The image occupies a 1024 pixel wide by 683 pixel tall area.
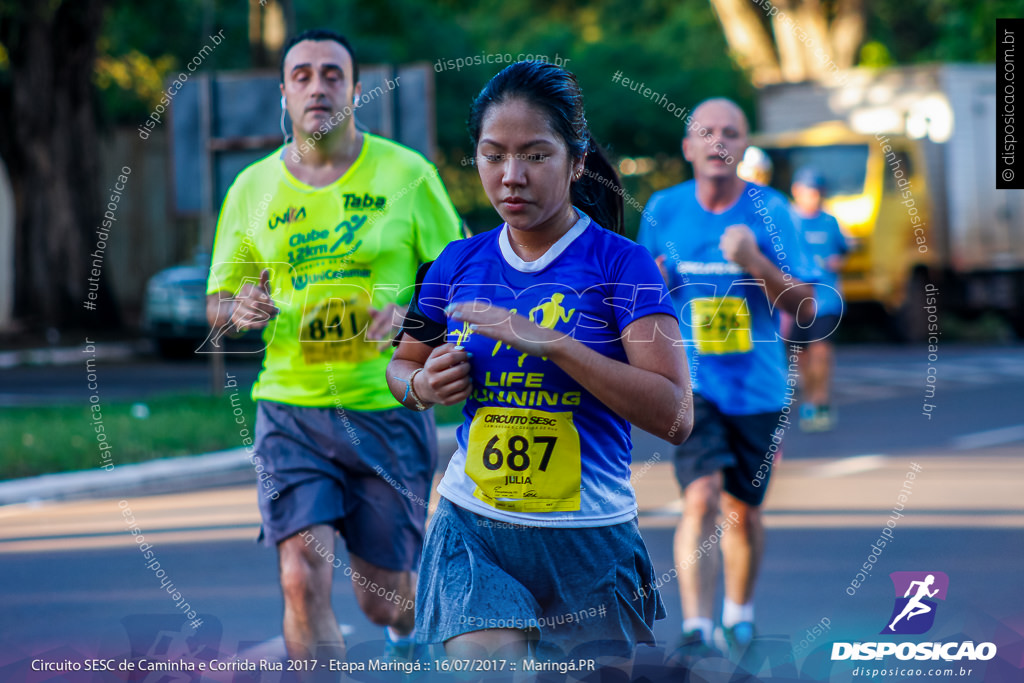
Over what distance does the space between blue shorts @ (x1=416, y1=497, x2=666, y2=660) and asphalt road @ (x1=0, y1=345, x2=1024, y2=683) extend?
14 centimetres

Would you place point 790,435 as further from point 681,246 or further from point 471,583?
point 471,583

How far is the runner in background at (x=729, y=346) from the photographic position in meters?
5.34

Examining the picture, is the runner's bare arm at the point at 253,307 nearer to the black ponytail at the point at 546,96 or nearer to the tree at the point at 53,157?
the black ponytail at the point at 546,96

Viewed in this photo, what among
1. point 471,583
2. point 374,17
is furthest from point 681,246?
point 374,17

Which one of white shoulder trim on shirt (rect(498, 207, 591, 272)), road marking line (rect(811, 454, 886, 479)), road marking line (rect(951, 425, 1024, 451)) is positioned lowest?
road marking line (rect(951, 425, 1024, 451))

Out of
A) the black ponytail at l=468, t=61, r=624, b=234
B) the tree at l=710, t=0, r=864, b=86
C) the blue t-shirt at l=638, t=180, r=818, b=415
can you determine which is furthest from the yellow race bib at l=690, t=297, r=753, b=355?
the tree at l=710, t=0, r=864, b=86

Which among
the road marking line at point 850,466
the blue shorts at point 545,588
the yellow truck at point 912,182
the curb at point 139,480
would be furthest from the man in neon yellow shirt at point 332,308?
the yellow truck at point 912,182

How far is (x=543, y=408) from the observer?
10.1 ft

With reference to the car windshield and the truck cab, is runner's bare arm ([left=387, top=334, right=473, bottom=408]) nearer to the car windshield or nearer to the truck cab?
the truck cab

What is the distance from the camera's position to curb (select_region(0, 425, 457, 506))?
9086 millimetres

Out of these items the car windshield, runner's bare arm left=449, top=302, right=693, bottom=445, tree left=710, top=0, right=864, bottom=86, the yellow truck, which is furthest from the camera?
tree left=710, top=0, right=864, bottom=86

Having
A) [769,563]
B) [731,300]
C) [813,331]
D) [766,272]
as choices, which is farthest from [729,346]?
[813,331]

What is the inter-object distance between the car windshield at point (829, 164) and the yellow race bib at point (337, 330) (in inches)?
670

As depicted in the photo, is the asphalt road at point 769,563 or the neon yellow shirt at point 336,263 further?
the asphalt road at point 769,563
